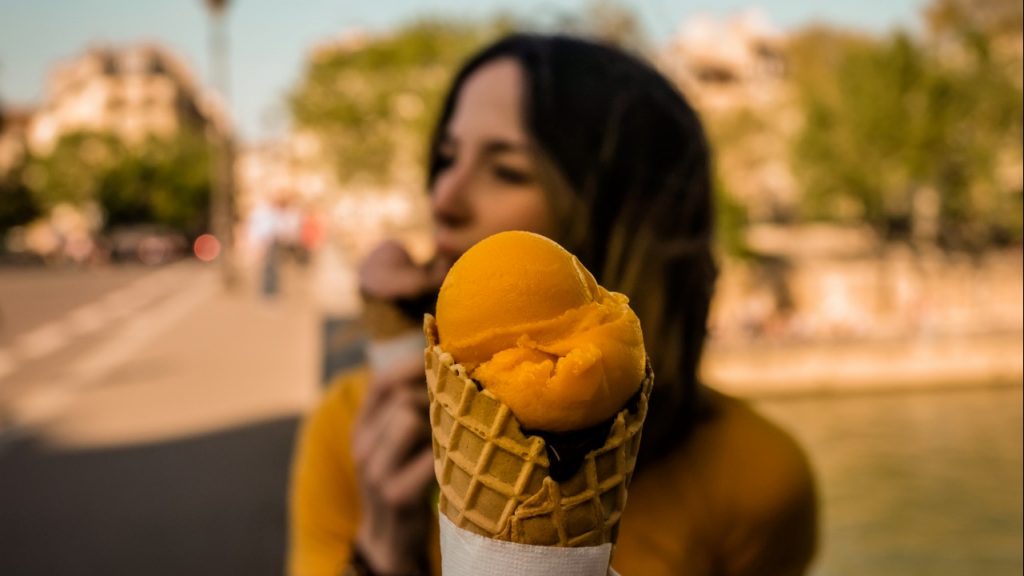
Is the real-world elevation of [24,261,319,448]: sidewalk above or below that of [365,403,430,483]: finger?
below

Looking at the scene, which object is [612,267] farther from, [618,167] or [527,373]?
[527,373]

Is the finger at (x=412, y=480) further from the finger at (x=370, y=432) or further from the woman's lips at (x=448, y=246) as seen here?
the woman's lips at (x=448, y=246)

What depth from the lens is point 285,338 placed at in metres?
15.4

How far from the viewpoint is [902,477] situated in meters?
23.1

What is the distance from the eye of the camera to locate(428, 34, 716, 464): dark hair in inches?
59.3

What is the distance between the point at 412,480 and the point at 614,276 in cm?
42

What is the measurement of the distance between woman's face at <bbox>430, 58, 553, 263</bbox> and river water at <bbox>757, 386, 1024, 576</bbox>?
6833 millimetres

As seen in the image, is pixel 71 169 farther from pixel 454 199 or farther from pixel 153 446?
pixel 454 199

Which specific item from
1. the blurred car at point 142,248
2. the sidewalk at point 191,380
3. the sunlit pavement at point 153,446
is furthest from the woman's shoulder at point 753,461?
the blurred car at point 142,248

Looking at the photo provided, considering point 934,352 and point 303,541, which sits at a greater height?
point 303,541

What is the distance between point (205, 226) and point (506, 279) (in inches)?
3642

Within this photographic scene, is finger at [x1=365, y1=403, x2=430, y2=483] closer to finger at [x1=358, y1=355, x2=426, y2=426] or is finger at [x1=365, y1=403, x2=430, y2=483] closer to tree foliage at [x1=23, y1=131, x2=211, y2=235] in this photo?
finger at [x1=358, y1=355, x2=426, y2=426]

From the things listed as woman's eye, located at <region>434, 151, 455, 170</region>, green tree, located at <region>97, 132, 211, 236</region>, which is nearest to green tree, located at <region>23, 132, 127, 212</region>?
green tree, located at <region>97, 132, 211, 236</region>

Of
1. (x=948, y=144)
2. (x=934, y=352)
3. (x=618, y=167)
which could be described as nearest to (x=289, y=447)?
(x=618, y=167)
